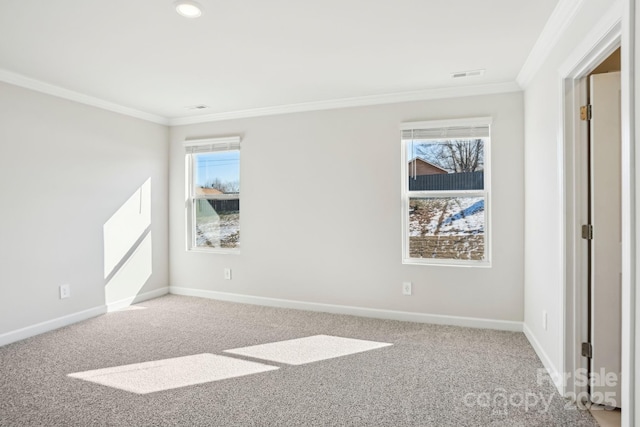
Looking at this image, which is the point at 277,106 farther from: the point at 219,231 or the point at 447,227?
the point at 447,227

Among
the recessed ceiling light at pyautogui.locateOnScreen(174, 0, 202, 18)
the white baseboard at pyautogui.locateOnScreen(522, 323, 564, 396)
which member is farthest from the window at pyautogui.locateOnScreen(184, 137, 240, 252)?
the white baseboard at pyautogui.locateOnScreen(522, 323, 564, 396)

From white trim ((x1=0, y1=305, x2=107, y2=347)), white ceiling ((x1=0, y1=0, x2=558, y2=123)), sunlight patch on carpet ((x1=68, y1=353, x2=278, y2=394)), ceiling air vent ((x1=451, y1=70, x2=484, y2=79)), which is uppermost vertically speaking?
ceiling air vent ((x1=451, y1=70, x2=484, y2=79))

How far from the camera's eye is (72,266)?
3.84 meters

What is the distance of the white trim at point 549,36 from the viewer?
2.14 m

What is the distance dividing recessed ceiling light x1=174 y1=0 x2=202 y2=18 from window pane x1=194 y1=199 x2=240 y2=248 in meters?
2.71

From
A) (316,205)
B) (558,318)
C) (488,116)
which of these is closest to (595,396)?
(558,318)

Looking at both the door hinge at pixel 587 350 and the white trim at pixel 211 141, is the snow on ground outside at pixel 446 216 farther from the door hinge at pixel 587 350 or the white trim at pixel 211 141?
the white trim at pixel 211 141

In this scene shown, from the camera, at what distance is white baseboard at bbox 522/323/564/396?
240cm

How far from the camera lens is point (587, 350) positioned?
2291 millimetres

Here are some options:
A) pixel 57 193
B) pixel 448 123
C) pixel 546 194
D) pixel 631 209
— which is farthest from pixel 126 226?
pixel 631 209

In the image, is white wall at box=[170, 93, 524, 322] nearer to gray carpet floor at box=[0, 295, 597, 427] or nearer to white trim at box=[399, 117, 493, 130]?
white trim at box=[399, 117, 493, 130]

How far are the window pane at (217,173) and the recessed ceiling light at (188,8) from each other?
251 cm

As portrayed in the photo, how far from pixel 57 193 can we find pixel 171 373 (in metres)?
2.26

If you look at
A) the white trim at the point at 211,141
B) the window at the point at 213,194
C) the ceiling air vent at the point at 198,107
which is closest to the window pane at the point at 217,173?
the window at the point at 213,194
